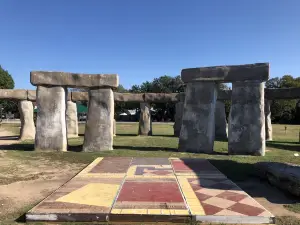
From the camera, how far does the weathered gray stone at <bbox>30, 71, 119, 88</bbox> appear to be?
1209 cm

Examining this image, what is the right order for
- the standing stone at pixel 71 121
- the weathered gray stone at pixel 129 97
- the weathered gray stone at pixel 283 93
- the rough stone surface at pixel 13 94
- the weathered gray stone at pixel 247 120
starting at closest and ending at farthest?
the weathered gray stone at pixel 247 120
the rough stone surface at pixel 13 94
the weathered gray stone at pixel 283 93
the standing stone at pixel 71 121
the weathered gray stone at pixel 129 97

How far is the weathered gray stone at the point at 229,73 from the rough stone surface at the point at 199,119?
280 millimetres

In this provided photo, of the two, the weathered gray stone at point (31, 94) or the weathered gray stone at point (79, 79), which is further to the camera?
the weathered gray stone at point (31, 94)

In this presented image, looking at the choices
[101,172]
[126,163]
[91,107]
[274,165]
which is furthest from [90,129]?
[274,165]

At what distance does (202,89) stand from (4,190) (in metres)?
8.11

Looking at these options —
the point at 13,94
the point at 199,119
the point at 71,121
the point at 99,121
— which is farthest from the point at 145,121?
the point at 199,119

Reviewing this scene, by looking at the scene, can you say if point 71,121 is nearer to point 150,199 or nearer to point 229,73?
point 229,73

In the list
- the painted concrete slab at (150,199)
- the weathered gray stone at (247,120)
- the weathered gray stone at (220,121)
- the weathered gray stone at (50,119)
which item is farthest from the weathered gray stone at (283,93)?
the weathered gray stone at (50,119)

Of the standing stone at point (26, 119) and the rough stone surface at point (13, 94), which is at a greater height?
the rough stone surface at point (13, 94)

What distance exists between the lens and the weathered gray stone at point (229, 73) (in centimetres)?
1131

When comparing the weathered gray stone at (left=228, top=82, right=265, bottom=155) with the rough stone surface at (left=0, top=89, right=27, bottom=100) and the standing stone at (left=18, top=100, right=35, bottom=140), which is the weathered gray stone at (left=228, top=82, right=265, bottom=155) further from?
the standing stone at (left=18, top=100, right=35, bottom=140)

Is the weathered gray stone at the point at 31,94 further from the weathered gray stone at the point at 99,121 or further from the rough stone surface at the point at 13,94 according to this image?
the weathered gray stone at the point at 99,121

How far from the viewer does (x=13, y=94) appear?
16.9 metres

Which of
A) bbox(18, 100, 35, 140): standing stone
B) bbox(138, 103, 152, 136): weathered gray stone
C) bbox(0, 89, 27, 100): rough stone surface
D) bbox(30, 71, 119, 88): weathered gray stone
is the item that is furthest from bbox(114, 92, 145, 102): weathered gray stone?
bbox(30, 71, 119, 88): weathered gray stone
